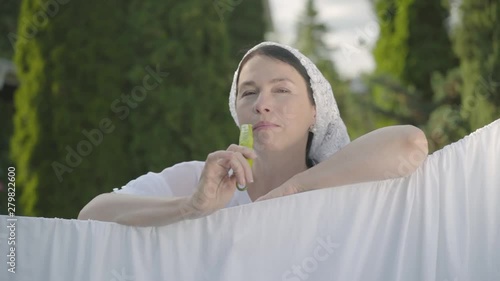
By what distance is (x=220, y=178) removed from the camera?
187cm

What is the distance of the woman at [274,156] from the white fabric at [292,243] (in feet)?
0.19

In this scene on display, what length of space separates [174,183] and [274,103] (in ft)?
1.48

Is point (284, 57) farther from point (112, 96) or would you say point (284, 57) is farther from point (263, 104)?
point (112, 96)

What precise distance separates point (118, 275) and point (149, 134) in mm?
5766

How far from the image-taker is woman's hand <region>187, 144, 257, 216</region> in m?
1.84

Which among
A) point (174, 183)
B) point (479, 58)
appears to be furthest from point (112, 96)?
point (174, 183)

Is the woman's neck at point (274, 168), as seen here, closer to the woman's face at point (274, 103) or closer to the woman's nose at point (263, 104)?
the woman's face at point (274, 103)

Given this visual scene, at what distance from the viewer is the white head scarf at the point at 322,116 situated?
97.8 inches

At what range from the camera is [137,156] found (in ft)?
25.2

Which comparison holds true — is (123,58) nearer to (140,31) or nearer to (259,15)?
(140,31)

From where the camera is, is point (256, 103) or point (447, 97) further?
point (447, 97)

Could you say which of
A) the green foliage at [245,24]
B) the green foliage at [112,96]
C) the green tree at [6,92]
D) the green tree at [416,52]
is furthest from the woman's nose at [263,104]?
the green tree at [416,52]

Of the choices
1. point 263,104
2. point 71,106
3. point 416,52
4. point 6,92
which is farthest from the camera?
point 6,92

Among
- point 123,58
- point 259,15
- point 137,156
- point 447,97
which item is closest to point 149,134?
point 137,156
